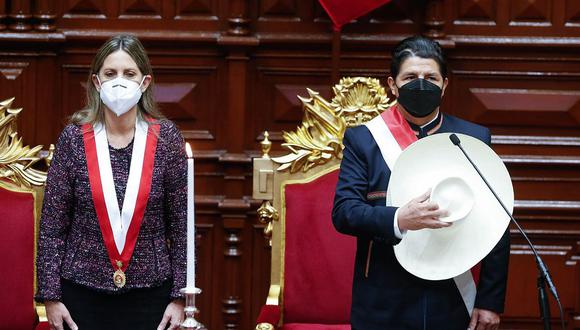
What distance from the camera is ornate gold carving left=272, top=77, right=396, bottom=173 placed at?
3.55 metres

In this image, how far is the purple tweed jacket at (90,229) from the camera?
3.06 m

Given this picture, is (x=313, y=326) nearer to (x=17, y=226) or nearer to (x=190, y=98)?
(x=17, y=226)

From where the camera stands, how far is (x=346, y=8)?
13.9 ft

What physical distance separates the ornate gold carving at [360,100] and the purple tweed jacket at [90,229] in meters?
0.68

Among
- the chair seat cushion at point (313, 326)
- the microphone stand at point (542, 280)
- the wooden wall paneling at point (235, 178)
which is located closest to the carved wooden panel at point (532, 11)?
the wooden wall paneling at point (235, 178)

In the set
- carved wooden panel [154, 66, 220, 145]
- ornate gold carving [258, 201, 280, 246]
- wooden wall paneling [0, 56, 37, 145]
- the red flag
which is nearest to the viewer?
ornate gold carving [258, 201, 280, 246]

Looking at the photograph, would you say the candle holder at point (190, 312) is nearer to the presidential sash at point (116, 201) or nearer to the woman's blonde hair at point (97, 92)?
the presidential sash at point (116, 201)

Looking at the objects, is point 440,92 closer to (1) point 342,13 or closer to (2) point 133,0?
(1) point 342,13

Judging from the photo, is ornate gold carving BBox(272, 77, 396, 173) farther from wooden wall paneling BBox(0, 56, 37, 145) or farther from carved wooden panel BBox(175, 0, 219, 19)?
→ wooden wall paneling BBox(0, 56, 37, 145)

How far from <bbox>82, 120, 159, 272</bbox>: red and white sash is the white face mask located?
0.11 m

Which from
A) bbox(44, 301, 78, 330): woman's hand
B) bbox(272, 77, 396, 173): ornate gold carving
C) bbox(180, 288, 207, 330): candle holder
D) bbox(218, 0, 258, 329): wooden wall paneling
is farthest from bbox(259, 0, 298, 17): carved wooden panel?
bbox(180, 288, 207, 330): candle holder

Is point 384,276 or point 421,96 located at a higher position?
point 421,96

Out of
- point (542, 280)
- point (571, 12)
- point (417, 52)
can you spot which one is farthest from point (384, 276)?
point (571, 12)

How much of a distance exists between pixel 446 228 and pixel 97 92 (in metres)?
1.16
